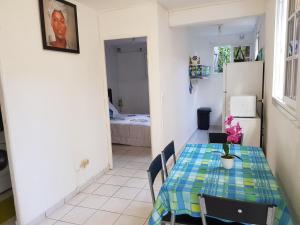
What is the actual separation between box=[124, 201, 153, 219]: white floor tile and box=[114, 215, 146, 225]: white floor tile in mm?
53

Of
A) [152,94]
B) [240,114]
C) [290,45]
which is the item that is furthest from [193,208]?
[240,114]

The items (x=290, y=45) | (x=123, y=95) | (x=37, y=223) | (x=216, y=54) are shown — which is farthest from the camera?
(x=123, y=95)

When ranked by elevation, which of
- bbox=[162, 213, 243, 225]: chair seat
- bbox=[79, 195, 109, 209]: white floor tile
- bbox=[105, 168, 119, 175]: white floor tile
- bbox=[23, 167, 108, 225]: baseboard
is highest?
bbox=[162, 213, 243, 225]: chair seat

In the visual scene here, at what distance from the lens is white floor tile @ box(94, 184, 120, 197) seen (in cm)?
279

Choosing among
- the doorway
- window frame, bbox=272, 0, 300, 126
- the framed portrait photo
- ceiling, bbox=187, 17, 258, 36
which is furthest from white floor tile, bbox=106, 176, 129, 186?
ceiling, bbox=187, 17, 258, 36

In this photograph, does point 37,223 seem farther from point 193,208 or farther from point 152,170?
point 193,208

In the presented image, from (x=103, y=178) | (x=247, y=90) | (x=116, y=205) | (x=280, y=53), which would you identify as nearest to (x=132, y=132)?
(x=103, y=178)

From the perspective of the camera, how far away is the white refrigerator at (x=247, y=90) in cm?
315

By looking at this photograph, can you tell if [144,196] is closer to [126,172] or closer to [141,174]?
[141,174]

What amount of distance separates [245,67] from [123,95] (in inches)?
152

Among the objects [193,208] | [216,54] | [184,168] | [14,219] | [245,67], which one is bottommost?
[14,219]

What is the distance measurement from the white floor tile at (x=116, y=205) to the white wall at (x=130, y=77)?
4.09 m

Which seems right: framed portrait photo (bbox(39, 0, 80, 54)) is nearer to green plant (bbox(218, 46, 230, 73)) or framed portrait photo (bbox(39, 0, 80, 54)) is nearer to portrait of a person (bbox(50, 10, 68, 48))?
portrait of a person (bbox(50, 10, 68, 48))

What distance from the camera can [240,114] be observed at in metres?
3.25
